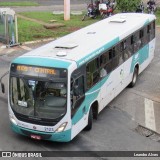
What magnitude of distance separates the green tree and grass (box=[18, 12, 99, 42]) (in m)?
2.44

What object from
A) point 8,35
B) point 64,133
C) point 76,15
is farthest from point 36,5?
point 64,133

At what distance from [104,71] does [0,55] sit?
1001 centimetres

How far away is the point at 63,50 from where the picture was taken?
12.0 metres

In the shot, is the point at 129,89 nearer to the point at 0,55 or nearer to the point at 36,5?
the point at 0,55

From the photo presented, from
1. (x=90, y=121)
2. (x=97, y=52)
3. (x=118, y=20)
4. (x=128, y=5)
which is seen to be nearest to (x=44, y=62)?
(x=97, y=52)

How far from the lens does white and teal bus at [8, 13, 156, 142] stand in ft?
35.5

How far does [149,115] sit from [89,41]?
342 cm

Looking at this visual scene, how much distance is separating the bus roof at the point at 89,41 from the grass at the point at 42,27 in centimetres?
883

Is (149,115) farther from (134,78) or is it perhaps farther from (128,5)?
(128,5)

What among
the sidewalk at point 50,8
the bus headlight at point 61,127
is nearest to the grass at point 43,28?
the sidewalk at point 50,8

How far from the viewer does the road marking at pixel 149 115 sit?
13184 mm

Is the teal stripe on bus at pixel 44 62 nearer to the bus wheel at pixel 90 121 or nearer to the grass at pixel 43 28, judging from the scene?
the bus wheel at pixel 90 121

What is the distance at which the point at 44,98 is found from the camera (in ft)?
35.6

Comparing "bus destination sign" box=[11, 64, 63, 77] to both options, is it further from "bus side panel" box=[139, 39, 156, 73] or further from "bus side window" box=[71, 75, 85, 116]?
"bus side panel" box=[139, 39, 156, 73]
